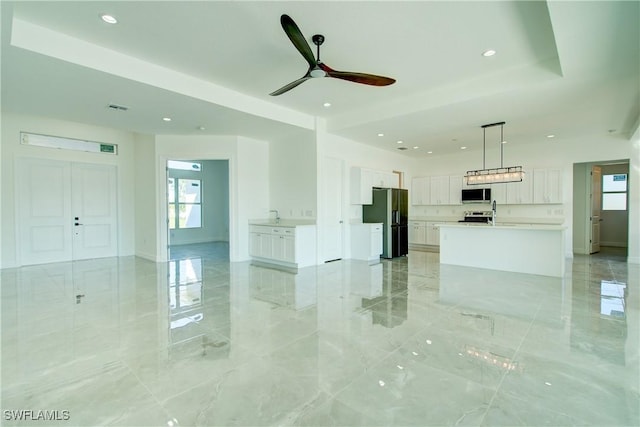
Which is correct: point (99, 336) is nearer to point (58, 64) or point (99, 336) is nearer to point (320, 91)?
point (58, 64)

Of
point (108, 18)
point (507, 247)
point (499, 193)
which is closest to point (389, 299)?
point (507, 247)

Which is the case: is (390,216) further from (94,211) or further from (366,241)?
(94,211)

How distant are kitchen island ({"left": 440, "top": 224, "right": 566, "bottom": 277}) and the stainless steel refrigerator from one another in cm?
118

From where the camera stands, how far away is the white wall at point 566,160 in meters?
6.64

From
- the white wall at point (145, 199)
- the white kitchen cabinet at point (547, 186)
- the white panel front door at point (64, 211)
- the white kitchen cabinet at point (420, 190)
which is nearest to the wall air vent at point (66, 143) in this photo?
the white panel front door at point (64, 211)

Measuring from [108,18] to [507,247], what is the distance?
6.78 m

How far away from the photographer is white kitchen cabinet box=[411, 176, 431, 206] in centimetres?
953

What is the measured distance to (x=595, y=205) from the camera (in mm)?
8812

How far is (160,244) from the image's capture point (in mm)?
6883

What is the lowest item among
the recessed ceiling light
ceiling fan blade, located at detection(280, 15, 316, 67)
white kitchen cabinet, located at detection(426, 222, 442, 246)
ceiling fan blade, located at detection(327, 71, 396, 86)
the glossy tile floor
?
the glossy tile floor

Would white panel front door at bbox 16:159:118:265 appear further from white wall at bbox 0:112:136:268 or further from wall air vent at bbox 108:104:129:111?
wall air vent at bbox 108:104:129:111

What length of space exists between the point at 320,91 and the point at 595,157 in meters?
Result: 6.90

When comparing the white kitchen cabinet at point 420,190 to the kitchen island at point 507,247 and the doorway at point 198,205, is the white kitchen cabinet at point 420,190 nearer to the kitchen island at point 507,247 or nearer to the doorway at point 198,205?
the kitchen island at point 507,247

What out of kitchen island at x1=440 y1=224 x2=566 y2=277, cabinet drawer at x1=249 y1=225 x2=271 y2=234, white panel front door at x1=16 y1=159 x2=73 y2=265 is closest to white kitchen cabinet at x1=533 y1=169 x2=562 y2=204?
kitchen island at x1=440 y1=224 x2=566 y2=277
